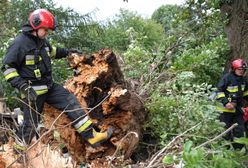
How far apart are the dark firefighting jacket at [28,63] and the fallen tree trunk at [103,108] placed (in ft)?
1.29

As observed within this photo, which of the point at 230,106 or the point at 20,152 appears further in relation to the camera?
the point at 230,106

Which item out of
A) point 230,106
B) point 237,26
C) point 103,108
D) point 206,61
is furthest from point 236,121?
point 103,108

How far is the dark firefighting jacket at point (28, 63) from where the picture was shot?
4.82m

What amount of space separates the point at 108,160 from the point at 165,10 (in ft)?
131

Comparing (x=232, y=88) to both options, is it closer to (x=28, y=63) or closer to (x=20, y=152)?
(x=28, y=63)

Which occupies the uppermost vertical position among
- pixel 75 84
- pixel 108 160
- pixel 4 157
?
pixel 75 84

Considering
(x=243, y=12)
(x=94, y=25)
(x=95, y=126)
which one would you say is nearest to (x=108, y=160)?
(x=95, y=126)

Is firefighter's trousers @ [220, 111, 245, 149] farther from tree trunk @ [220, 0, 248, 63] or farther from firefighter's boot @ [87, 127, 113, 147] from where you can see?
firefighter's boot @ [87, 127, 113, 147]

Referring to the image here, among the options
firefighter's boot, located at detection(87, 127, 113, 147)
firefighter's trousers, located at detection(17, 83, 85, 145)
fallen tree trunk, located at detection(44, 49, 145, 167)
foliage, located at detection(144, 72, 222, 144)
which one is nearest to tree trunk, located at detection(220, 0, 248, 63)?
foliage, located at detection(144, 72, 222, 144)

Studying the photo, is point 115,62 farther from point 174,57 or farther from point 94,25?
point 94,25

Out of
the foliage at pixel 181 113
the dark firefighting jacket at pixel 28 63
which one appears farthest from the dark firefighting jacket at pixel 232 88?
the dark firefighting jacket at pixel 28 63

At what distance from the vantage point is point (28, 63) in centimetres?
490

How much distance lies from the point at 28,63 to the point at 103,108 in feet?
3.17

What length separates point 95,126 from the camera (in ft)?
16.9
